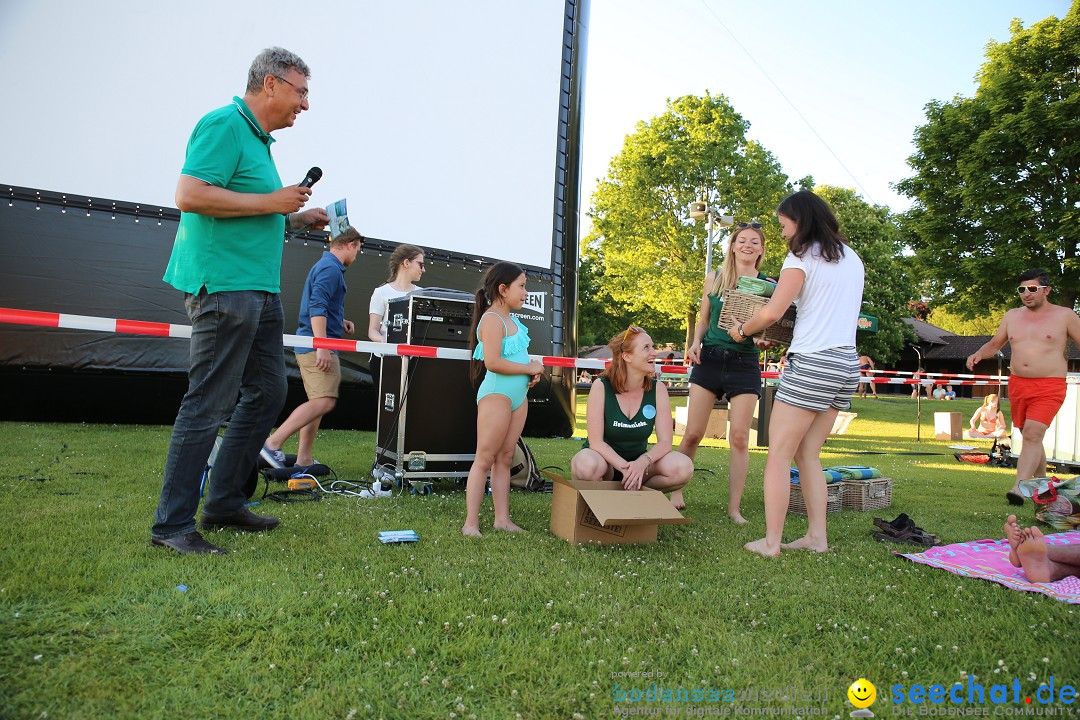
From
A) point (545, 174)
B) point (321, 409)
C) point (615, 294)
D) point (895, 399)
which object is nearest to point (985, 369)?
point (895, 399)

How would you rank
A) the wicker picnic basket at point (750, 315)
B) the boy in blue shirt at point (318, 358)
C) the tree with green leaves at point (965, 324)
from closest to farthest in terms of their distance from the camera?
the wicker picnic basket at point (750, 315) → the boy in blue shirt at point (318, 358) → the tree with green leaves at point (965, 324)

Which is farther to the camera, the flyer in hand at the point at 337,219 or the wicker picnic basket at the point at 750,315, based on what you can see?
the wicker picnic basket at the point at 750,315

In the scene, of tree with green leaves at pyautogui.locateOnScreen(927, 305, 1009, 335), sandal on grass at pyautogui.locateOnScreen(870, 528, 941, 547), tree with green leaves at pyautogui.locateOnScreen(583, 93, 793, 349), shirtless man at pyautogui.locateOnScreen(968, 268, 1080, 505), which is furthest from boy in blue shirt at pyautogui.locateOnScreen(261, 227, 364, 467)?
tree with green leaves at pyautogui.locateOnScreen(927, 305, 1009, 335)

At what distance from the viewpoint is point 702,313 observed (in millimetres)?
4582

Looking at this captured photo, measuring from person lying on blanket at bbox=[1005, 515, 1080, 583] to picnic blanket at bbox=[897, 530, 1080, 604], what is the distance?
36mm

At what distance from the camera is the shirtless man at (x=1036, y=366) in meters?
5.48

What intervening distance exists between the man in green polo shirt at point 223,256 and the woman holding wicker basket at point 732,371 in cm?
257

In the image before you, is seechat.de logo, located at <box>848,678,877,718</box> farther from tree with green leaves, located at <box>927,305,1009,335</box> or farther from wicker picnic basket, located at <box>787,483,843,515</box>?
tree with green leaves, located at <box>927,305,1009,335</box>

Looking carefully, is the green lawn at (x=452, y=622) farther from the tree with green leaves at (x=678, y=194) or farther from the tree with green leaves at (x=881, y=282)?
the tree with green leaves at (x=881, y=282)

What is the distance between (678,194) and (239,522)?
2545cm

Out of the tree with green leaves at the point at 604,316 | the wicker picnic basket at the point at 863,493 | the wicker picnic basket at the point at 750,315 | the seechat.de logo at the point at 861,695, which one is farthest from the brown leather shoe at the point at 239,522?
the tree with green leaves at the point at 604,316

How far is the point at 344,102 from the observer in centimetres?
727

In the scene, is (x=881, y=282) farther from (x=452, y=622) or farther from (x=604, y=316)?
(x=452, y=622)

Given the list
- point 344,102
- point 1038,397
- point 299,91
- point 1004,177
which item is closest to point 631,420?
point 299,91
